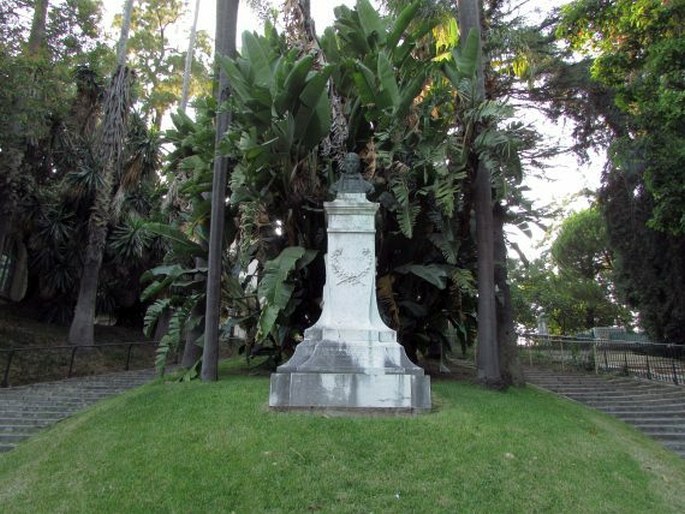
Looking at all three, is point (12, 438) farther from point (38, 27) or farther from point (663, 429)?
point (663, 429)

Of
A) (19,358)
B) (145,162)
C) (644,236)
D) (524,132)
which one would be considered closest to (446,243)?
(524,132)

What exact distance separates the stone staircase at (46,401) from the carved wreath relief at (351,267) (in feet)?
17.3

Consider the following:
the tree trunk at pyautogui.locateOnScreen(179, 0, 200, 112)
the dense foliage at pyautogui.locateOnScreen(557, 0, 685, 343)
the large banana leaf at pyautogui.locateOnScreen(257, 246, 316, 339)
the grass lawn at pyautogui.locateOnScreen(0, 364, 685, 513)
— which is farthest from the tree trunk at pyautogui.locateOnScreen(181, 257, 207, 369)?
the tree trunk at pyautogui.locateOnScreen(179, 0, 200, 112)

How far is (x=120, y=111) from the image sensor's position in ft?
57.7

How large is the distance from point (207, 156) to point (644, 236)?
17.3 m

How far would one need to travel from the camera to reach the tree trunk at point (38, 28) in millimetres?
14120

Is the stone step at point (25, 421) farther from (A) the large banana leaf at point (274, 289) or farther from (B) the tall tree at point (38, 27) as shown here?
(B) the tall tree at point (38, 27)

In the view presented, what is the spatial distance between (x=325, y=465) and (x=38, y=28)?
47.1 feet

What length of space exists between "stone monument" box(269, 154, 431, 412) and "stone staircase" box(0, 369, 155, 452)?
4297mm

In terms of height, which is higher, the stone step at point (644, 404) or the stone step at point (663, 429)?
the stone step at point (644, 404)

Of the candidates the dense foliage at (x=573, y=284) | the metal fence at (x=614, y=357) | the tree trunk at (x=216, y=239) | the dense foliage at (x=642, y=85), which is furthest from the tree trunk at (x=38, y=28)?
the dense foliage at (x=573, y=284)

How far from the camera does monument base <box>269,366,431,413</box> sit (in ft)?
23.8

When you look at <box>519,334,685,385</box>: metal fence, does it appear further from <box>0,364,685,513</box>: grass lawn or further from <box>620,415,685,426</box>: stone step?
<box>0,364,685,513</box>: grass lawn

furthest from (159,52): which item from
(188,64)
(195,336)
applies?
(195,336)
